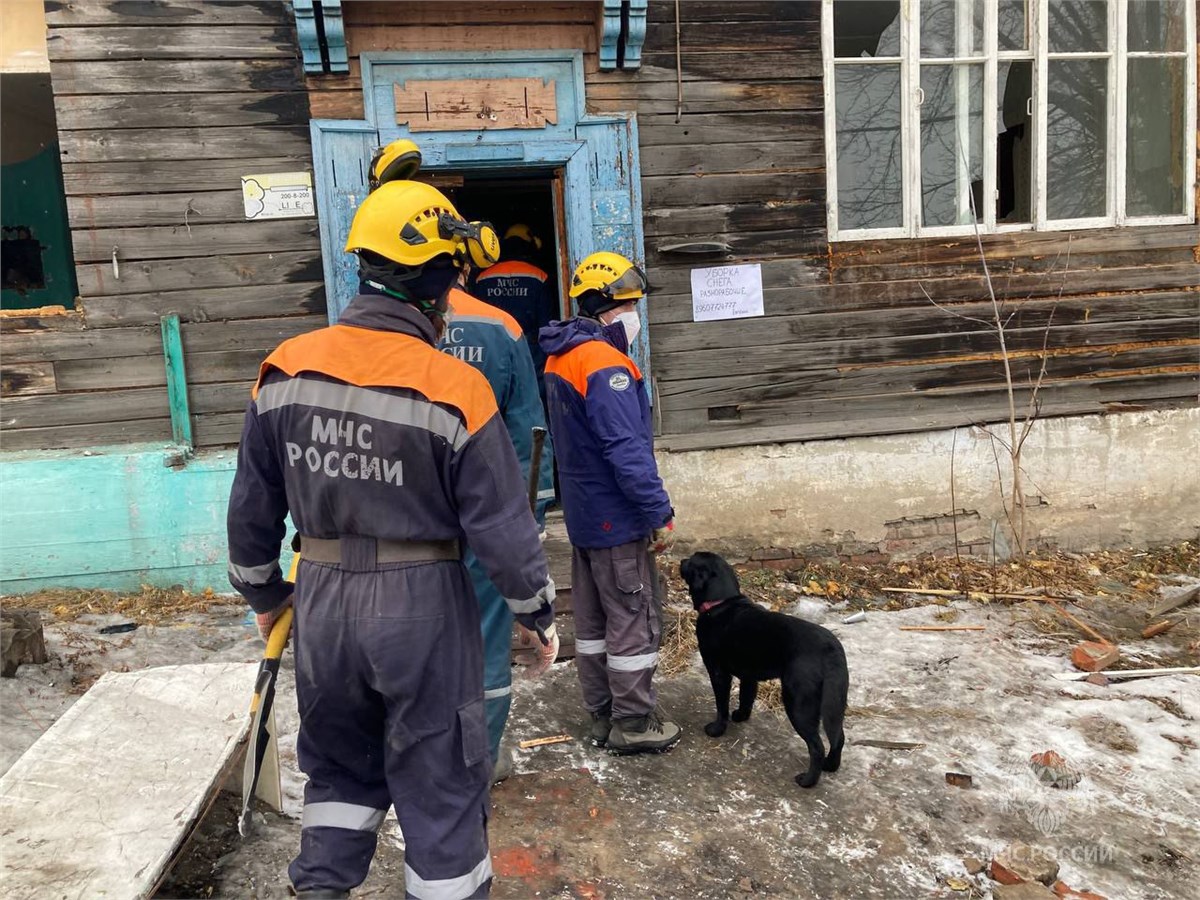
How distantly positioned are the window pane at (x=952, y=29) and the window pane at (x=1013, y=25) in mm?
182

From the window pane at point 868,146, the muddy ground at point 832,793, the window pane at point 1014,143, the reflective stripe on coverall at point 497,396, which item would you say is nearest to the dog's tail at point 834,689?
the muddy ground at point 832,793

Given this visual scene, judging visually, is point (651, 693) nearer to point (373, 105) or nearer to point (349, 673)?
point (349, 673)

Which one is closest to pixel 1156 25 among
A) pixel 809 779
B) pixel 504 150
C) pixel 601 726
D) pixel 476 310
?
pixel 504 150

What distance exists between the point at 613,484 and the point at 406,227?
5.62ft

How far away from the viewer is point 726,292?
6.21 metres

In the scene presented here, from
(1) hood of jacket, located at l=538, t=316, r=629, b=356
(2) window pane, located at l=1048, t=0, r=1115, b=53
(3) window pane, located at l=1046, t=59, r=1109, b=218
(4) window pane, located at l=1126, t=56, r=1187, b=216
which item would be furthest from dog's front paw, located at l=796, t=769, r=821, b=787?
(2) window pane, located at l=1048, t=0, r=1115, b=53

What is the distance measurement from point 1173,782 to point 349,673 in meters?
3.40

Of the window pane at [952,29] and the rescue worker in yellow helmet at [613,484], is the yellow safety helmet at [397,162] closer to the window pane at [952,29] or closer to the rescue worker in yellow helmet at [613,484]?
the rescue worker in yellow helmet at [613,484]

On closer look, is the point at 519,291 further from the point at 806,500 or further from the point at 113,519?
the point at 113,519

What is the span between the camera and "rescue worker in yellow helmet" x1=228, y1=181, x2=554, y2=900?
2219mm

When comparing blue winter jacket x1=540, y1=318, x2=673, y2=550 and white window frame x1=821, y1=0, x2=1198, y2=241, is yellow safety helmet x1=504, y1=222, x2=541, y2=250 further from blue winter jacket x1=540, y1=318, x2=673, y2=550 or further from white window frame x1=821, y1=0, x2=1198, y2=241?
blue winter jacket x1=540, y1=318, x2=673, y2=550

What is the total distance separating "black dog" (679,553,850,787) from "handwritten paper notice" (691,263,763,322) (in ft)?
8.85

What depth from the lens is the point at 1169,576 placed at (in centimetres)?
633

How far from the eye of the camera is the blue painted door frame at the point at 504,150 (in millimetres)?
5594
